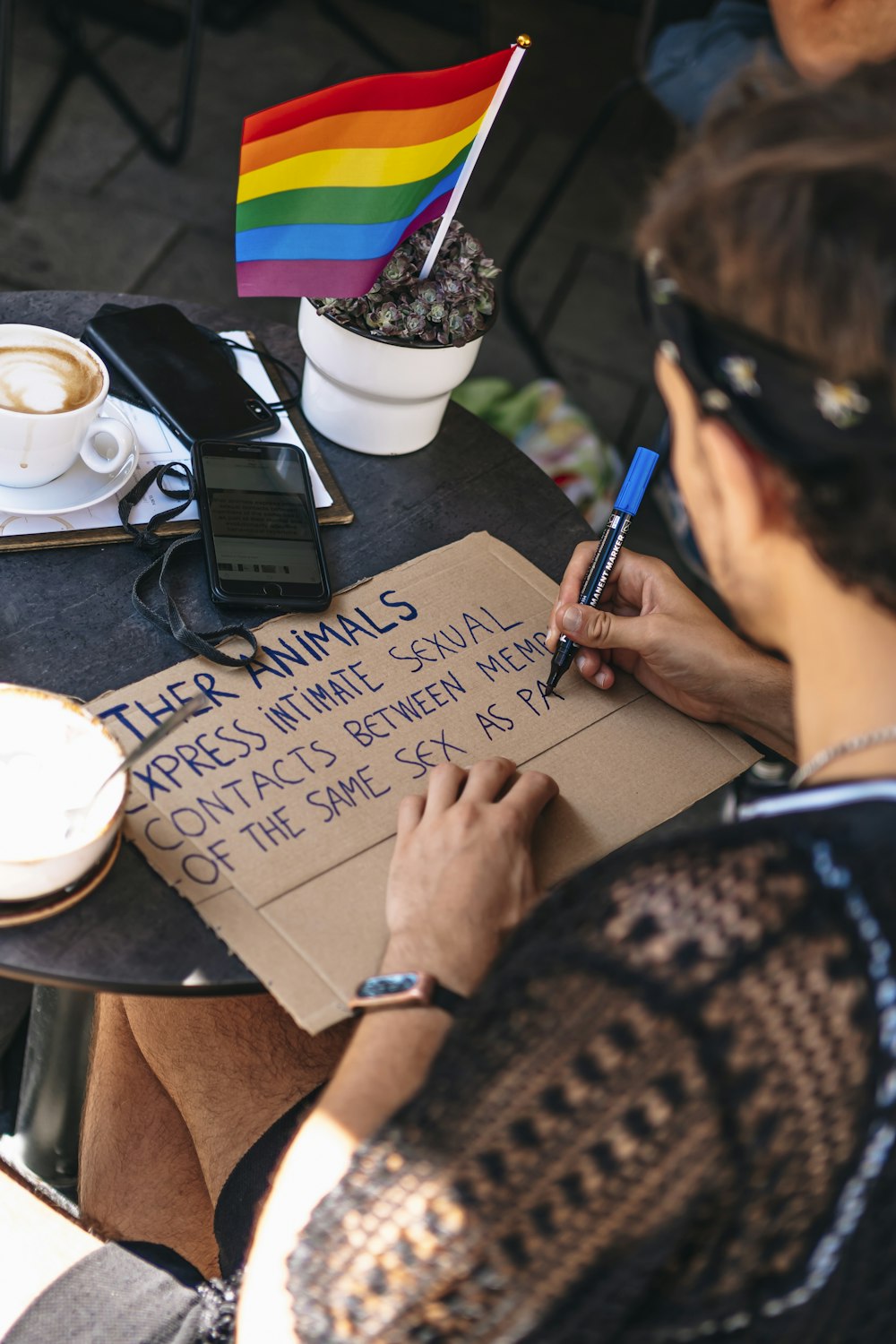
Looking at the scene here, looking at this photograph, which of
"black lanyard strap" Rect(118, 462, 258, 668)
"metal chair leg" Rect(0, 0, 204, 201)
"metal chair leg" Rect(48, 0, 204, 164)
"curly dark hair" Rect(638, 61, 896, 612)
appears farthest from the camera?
"metal chair leg" Rect(48, 0, 204, 164)

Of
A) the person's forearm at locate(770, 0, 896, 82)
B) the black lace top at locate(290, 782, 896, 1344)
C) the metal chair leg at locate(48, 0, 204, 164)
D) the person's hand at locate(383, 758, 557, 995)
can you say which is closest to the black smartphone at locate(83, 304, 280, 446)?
the person's hand at locate(383, 758, 557, 995)

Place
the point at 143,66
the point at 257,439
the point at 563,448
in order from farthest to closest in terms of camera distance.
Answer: the point at 143,66
the point at 563,448
the point at 257,439

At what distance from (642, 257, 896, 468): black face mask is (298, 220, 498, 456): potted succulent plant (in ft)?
1.54

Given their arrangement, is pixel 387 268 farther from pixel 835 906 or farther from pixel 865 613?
pixel 835 906

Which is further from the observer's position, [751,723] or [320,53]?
[320,53]

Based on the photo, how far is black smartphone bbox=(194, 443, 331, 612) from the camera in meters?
1.07

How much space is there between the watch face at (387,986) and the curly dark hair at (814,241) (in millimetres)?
396

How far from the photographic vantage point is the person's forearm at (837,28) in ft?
5.94

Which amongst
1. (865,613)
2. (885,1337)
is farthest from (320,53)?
(885,1337)

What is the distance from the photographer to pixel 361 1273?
2.16ft

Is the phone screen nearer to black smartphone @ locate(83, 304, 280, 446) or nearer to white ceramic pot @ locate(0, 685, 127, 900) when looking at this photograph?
black smartphone @ locate(83, 304, 280, 446)

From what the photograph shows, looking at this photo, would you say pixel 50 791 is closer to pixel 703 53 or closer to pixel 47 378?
pixel 47 378

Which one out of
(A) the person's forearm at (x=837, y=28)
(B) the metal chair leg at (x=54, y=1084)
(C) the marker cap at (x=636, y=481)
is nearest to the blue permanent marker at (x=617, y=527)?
(C) the marker cap at (x=636, y=481)

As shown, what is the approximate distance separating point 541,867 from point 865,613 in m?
0.36
